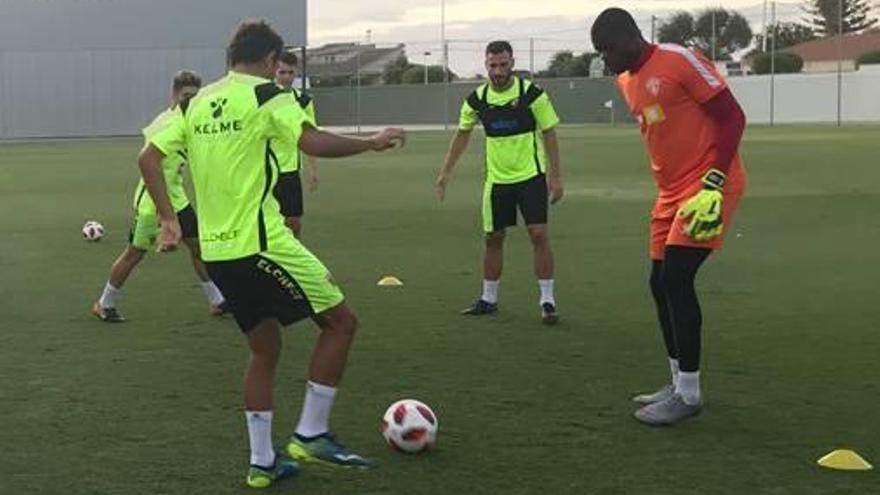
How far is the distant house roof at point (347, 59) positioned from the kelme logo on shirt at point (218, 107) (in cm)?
7944

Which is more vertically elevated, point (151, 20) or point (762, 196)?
point (151, 20)

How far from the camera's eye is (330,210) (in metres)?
19.0

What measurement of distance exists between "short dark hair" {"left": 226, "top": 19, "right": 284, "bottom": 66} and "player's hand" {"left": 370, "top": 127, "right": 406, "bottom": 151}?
0.63 m

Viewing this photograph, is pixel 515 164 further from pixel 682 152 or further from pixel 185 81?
pixel 682 152

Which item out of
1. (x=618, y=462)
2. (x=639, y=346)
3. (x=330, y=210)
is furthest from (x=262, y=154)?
(x=330, y=210)

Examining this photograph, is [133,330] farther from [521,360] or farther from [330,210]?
[330,210]

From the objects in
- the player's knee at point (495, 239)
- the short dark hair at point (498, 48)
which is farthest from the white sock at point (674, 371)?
the short dark hair at point (498, 48)

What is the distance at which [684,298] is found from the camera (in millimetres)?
6254

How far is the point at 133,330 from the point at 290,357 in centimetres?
172

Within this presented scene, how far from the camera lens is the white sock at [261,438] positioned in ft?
17.1

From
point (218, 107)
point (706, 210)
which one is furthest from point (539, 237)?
point (218, 107)

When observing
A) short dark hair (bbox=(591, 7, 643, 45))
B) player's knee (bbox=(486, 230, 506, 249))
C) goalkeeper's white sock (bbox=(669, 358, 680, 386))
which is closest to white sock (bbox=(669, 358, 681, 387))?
goalkeeper's white sock (bbox=(669, 358, 680, 386))

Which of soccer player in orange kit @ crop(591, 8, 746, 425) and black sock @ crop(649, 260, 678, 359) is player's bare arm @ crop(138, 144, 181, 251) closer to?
soccer player in orange kit @ crop(591, 8, 746, 425)

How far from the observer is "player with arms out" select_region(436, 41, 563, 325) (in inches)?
371
